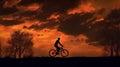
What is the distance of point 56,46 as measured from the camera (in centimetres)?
5100
